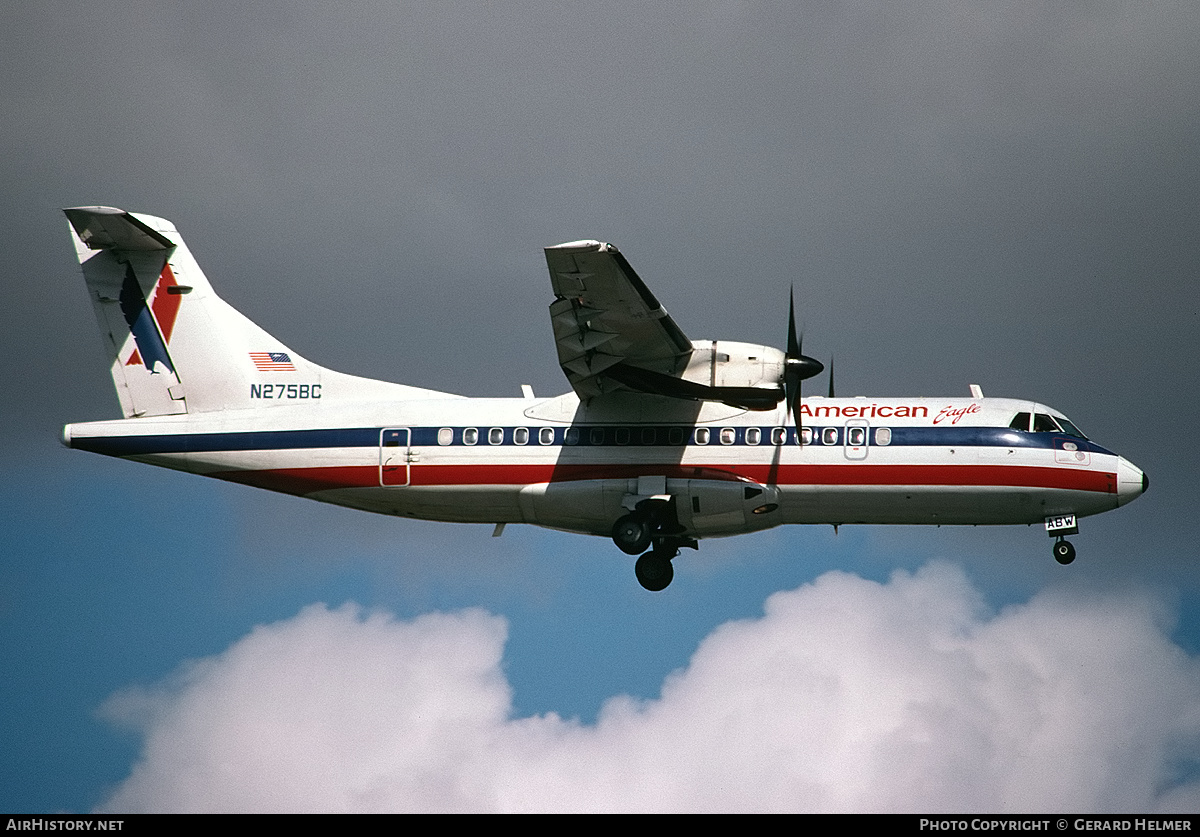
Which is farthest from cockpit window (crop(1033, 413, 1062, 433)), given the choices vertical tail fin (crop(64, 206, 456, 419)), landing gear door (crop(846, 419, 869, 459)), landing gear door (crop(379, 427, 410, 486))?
landing gear door (crop(379, 427, 410, 486))

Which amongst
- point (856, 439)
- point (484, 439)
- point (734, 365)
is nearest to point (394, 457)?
point (484, 439)

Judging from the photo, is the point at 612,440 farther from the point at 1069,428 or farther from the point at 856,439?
the point at 1069,428

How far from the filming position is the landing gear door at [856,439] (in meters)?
28.4

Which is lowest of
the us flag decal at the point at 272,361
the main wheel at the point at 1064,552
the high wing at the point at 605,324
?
the main wheel at the point at 1064,552

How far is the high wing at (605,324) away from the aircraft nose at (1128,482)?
29.5ft

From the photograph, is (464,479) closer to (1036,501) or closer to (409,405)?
(409,405)

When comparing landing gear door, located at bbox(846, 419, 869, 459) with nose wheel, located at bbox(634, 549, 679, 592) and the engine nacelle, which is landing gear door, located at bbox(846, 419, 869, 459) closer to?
the engine nacelle

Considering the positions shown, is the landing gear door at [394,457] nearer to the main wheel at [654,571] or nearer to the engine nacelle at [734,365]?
the main wheel at [654,571]

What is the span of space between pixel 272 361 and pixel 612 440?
7748 mm

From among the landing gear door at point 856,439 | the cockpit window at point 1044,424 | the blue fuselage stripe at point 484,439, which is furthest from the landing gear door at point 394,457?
the cockpit window at point 1044,424

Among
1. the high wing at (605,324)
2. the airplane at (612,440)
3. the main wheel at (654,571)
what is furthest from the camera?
the main wheel at (654,571)

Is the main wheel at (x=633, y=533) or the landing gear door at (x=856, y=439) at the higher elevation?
the landing gear door at (x=856, y=439)

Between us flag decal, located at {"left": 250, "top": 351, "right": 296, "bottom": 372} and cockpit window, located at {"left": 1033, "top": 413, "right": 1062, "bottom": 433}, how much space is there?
1560 cm

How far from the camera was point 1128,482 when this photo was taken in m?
28.3
